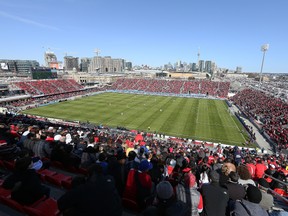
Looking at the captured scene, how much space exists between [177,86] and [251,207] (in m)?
83.5

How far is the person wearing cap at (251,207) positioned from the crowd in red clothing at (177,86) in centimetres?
7162

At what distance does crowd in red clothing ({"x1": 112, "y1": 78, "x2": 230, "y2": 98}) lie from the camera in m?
77.0

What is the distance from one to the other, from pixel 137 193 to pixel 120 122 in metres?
32.7

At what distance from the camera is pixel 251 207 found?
12.4 ft

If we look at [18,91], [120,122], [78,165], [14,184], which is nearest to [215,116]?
[120,122]

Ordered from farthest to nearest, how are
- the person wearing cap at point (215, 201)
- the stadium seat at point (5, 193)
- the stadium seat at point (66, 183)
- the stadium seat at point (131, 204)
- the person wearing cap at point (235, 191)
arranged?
the stadium seat at point (66, 183), the stadium seat at point (131, 204), the stadium seat at point (5, 193), the person wearing cap at point (235, 191), the person wearing cap at point (215, 201)

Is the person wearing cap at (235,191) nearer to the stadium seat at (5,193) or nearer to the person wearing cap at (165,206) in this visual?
the person wearing cap at (165,206)

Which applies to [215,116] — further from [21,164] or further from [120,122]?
[21,164]

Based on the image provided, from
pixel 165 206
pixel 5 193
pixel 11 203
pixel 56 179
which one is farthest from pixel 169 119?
pixel 165 206

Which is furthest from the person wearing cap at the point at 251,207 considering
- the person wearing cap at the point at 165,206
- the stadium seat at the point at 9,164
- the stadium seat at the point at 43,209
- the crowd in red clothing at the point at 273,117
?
the crowd in red clothing at the point at 273,117

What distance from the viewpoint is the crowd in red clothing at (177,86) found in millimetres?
76994

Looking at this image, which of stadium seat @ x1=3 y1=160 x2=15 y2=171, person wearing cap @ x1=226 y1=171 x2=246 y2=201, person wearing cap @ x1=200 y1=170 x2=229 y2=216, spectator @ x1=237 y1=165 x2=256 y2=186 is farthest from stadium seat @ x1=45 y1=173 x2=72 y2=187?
spectator @ x1=237 y1=165 x2=256 y2=186

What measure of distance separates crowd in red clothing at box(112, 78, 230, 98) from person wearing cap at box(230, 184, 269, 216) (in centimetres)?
7162

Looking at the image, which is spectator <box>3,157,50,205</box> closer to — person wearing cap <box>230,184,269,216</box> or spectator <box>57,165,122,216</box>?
spectator <box>57,165,122,216</box>
